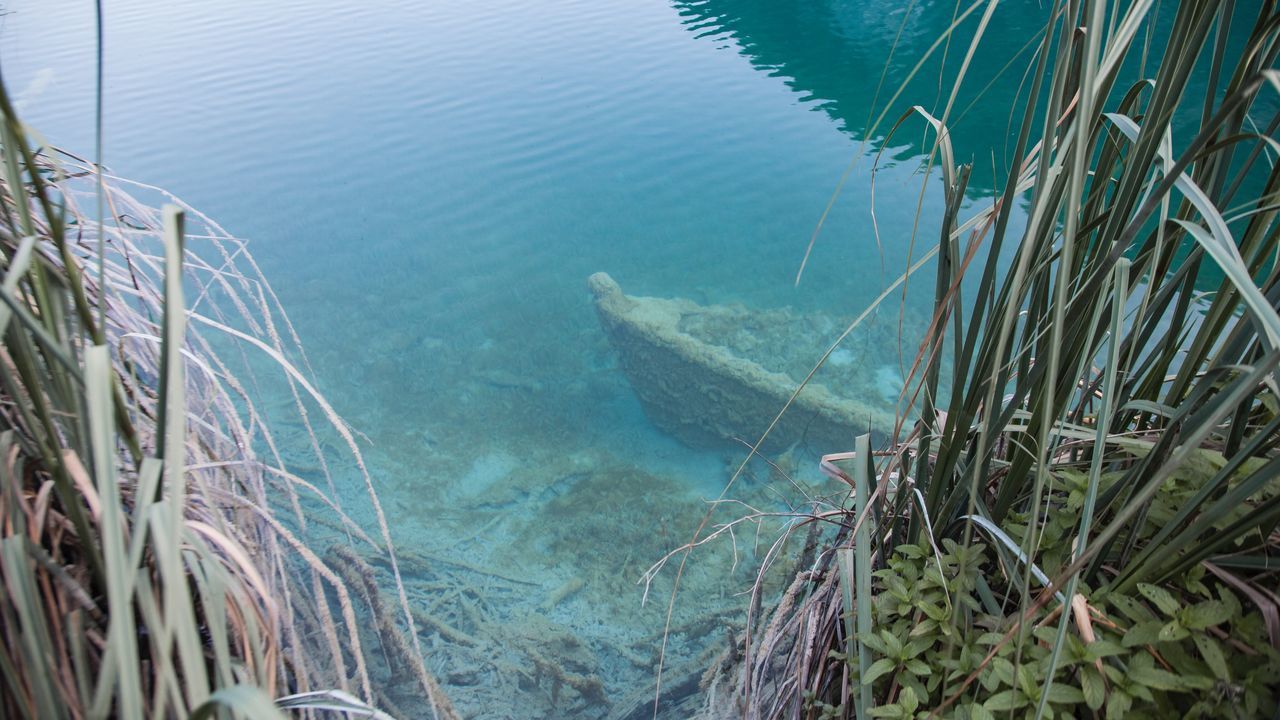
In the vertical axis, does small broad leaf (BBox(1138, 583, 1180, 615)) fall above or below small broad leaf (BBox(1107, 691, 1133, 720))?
above

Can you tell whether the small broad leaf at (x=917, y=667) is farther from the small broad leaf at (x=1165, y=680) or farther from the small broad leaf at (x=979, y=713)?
the small broad leaf at (x=1165, y=680)

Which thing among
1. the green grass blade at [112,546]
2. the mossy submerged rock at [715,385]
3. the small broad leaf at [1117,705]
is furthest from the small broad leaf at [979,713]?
the mossy submerged rock at [715,385]

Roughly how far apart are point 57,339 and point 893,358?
422 centimetres

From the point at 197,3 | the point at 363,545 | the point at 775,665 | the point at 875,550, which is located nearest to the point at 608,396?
the point at 363,545

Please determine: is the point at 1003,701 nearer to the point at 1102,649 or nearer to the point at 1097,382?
the point at 1102,649

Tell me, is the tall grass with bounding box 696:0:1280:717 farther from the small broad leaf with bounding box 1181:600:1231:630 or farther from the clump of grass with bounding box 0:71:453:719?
the clump of grass with bounding box 0:71:453:719

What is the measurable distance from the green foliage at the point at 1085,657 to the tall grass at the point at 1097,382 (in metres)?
0.01

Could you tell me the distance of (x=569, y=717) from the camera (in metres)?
2.29

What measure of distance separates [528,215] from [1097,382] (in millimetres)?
5347

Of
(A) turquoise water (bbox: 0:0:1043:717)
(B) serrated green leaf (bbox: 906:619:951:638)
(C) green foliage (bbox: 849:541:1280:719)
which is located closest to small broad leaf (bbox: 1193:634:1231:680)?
(C) green foliage (bbox: 849:541:1280:719)

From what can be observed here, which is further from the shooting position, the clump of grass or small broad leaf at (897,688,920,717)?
small broad leaf at (897,688,920,717)

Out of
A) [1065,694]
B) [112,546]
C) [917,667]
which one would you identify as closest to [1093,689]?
[1065,694]

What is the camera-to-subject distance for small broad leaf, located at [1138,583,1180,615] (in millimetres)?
682

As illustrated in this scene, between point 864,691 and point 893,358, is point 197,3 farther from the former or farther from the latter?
point 864,691
